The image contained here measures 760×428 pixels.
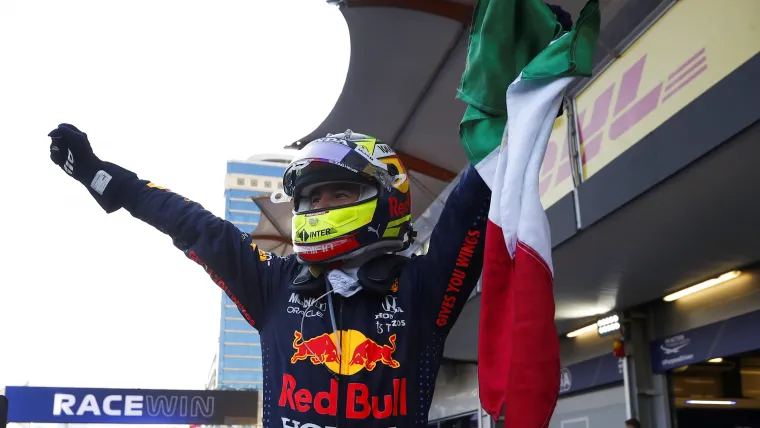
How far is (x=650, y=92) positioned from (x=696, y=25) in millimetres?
491

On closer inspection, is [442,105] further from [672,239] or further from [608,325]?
[608,325]

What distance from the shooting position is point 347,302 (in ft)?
7.05

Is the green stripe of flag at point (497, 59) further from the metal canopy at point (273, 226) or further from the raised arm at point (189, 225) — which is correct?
the metal canopy at point (273, 226)

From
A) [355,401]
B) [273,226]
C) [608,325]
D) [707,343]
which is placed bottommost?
[355,401]

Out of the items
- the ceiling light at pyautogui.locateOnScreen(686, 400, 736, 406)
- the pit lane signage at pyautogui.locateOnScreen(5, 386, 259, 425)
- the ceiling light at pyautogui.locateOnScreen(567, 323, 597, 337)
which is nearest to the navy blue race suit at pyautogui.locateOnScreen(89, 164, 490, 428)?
the ceiling light at pyautogui.locateOnScreen(686, 400, 736, 406)

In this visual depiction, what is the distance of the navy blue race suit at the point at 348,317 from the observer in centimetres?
203

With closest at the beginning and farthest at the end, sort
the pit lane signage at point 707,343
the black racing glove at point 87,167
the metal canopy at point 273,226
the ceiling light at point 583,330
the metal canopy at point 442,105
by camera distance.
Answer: the black racing glove at point 87,167 < the metal canopy at point 442,105 < the pit lane signage at point 707,343 < the ceiling light at point 583,330 < the metal canopy at point 273,226

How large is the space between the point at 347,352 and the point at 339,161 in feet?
1.77

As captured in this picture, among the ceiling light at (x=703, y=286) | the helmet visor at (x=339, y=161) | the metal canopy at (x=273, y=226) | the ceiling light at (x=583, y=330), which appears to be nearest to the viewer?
the helmet visor at (x=339, y=161)

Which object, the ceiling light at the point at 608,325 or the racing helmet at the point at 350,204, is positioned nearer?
the racing helmet at the point at 350,204

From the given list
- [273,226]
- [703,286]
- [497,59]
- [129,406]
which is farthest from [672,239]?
[129,406]

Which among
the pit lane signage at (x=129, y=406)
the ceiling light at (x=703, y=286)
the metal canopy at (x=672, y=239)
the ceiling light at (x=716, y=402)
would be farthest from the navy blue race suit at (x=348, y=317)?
the pit lane signage at (x=129, y=406)

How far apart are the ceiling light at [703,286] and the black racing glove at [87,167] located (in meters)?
5.66

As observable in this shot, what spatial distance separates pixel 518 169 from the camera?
1789mm
